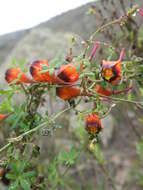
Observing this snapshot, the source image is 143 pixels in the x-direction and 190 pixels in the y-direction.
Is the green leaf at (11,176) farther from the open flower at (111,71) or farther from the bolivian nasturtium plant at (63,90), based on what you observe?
the open flower at (111,71)

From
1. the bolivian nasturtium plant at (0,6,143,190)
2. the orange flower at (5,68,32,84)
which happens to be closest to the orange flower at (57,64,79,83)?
the bolivian nasturtium plant at (0,6,143,190)

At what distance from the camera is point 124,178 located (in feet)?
8.25

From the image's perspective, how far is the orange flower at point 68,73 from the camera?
74 centimetres

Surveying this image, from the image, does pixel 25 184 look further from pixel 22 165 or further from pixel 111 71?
pixel 111 71

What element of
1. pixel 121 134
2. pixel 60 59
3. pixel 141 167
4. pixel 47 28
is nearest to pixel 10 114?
pixel 60 59

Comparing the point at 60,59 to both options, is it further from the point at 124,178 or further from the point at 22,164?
the point at 124,178

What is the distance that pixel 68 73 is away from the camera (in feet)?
2.43

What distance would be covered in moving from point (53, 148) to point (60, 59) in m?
1.52

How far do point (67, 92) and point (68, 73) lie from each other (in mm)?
48

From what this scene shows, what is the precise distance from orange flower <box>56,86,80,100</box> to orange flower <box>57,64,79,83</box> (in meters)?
0.03

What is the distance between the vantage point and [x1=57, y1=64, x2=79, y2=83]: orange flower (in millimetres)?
740

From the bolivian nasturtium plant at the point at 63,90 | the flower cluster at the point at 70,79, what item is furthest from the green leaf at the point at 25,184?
the flower cluster at the point at 70,79

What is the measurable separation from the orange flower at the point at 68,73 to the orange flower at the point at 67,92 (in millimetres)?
26

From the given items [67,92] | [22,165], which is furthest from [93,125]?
[22,165]
